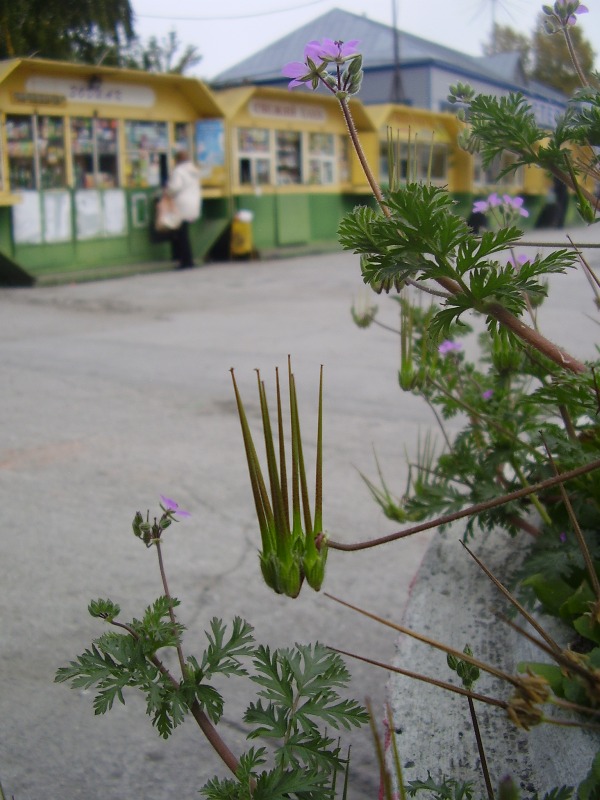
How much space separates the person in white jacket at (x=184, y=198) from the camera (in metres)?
14.5

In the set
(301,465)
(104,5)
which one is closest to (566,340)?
(104,5)

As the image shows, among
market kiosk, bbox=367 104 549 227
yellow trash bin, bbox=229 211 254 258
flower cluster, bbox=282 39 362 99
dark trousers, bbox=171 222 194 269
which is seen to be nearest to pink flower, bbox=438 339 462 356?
flower cluster, bbox=282 39 362 99

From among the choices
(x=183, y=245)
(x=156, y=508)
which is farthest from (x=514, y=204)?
(x=183, y=245)

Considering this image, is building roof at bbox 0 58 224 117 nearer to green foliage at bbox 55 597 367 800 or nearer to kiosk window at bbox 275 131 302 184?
kiosk window at bbox 275 131 302 184

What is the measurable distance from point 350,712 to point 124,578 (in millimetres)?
2067

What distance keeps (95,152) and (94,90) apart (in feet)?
2.87

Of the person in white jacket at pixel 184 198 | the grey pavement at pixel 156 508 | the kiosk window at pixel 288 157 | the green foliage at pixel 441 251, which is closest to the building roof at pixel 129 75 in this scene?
the person in white jacket at pixel 184 198

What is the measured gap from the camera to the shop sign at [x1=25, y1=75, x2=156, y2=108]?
1283cm

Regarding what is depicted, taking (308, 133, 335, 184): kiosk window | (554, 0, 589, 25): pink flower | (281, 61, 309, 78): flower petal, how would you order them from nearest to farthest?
1. (281, 61, 309, 78): flower petal
2. (554, 0, 589, 25): pink flower
3. (308, 133, 335, 184): kiosk window

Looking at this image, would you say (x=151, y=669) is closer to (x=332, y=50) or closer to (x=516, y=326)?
(x=516, y=326)

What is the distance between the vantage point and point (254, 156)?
1703 centimetres

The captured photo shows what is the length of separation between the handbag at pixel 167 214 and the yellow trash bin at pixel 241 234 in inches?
68.0

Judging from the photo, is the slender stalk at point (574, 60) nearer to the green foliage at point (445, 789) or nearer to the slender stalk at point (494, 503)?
the slender stalk at point (494, 503)

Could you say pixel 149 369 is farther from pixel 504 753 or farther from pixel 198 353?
pixel 504 753
